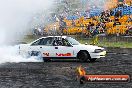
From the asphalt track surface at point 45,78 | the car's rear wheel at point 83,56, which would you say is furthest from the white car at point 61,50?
the asphalt track surface at point 45,78

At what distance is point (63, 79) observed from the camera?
15453 mm

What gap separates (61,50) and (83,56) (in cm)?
110

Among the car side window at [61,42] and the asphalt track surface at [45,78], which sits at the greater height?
the car side window at [61,42]

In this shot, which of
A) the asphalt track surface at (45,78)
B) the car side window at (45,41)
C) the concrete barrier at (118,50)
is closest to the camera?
the asphalt track surface at (45,78)

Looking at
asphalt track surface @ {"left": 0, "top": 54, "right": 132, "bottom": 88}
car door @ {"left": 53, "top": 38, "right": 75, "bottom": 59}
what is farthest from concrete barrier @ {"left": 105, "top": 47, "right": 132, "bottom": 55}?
asphalt track surface @ {"left": 0, "top": 54, "right": 132, "bottom": 88}

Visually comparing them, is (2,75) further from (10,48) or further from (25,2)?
(25,2)

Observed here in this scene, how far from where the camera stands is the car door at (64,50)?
22.9 metres

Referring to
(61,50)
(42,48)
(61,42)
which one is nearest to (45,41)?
(42,48)

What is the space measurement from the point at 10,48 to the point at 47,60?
203 centimetres

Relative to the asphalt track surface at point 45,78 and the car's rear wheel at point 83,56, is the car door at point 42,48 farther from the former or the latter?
the asphalt track surface at point 45,78

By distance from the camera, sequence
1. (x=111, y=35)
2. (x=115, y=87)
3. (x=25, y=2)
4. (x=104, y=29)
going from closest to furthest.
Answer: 1. (x=115, y=87)
2. (x=25, y=2)
3. (x=111, y=35)
4. (x=104, y=29)

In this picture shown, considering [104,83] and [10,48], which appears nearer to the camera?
[104,83]

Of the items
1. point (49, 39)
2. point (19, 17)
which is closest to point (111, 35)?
point (19, 17)

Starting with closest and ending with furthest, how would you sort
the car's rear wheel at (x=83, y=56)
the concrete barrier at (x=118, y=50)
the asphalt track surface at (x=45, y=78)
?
the asphalt track surface at (x=45, y=78) < the car's rear wheel at (x=83, y=56) < the concrete barrier at (x=118, y=50)
